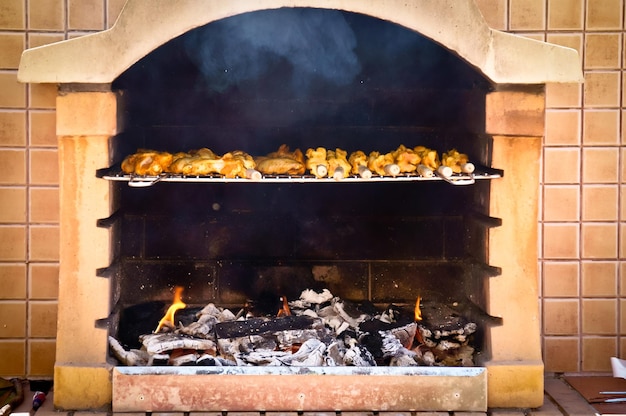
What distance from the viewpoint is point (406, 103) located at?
6617 millimetres

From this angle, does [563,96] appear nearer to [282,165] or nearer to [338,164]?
[338,164]

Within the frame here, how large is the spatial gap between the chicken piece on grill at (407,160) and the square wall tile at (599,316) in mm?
1808

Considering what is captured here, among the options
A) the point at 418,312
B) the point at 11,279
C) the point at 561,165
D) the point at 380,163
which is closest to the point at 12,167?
the point at 11,279

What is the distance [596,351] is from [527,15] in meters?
2.60

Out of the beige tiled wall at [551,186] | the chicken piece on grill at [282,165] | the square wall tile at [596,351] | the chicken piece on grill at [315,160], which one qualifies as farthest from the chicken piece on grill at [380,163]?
the square wall tile at [596,351]

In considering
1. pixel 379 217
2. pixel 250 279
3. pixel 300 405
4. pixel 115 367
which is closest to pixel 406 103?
pixel 379 217

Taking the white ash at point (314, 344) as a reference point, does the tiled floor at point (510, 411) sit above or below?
below

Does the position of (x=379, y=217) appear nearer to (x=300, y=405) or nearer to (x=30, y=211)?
(x=300, y=405)

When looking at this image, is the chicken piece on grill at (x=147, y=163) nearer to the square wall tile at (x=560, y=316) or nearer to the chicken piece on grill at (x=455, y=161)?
the chicken piece on grill at (x=455, y=161)

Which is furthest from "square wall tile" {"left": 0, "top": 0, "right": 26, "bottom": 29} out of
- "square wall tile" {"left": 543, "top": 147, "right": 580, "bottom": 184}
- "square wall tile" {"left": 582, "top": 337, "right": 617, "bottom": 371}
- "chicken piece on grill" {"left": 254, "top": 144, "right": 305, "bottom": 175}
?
"square wall tile" {"left": 582, "top": 337, "right": 617, "bottom": 371}

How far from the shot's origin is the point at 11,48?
631 centimetres

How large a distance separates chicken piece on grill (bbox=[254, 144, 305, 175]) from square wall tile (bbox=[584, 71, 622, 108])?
7.37ft

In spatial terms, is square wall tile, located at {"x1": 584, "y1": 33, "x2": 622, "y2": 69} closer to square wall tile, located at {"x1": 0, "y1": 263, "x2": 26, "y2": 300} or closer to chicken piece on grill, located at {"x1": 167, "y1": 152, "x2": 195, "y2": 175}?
chicken piece on grill, located at {"x1": 167, "y1": 152, "x2": 195, "y2": 175}

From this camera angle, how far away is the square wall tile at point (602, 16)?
A: 6461 millimetres
